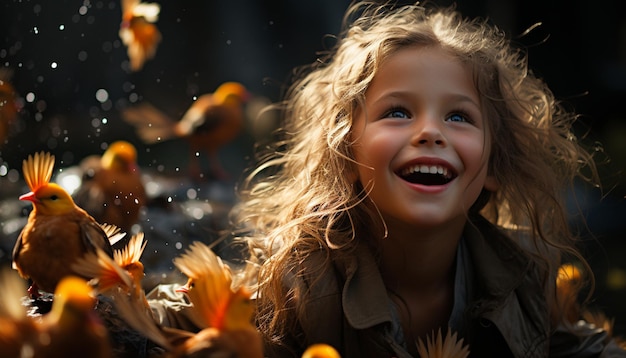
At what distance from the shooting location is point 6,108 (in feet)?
7.64

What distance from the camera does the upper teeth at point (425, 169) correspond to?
5.60ft

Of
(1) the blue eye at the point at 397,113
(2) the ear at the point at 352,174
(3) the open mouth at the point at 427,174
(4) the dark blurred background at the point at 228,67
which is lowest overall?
(4) the dark blurred background at the point at 228,67

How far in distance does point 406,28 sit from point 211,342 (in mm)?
1134

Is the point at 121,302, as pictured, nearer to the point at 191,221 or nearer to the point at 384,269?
the point at 384,269

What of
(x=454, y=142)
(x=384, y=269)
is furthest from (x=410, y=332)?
(x=454, y=142)

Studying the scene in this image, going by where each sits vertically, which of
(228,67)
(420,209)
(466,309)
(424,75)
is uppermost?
(424,75)

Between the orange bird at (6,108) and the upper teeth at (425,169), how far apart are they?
4.36ft

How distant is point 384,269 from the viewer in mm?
1932

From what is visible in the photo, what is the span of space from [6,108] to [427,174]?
54.9 inches

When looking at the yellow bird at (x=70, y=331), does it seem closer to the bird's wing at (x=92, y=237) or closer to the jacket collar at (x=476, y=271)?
the bird's wing at (x=92, y=237)

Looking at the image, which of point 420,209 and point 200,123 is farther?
point 200,123

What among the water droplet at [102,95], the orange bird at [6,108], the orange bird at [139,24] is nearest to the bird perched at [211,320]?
the orange bird at [6,108]

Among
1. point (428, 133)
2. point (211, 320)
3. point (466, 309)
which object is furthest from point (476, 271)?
point (211, 320)

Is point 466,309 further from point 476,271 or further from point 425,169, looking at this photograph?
point 425,169
